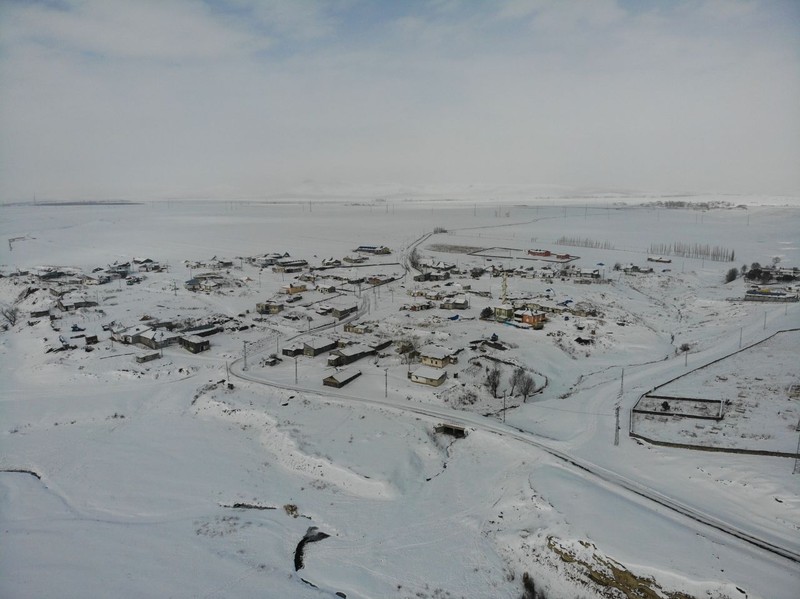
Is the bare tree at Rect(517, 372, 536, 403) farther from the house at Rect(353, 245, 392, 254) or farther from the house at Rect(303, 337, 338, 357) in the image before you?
the house at Rect(353, 245, 392, 254)

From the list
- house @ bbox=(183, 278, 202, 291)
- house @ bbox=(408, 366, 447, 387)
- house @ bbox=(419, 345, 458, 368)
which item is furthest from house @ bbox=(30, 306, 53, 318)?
house @ bbox=(408, 366, 447, 387)

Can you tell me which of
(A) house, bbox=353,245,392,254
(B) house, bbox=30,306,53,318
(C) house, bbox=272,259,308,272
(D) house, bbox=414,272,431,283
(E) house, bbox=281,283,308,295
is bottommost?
(B) house, bbox=30,306,53,318

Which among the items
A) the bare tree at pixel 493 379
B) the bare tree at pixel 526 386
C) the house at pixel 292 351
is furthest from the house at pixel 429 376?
the house at pixel 292 351

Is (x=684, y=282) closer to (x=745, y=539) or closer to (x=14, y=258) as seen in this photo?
(x=745, y=539)

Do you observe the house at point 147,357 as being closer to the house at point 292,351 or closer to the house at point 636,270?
the house at point 292,351

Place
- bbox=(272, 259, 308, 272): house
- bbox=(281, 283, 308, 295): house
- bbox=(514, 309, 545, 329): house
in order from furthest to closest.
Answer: bbox=(272, 259, 308, 272): house < bbox=(281, 283, 308, 295): house < bbox=(514, 309, 545, 329): house

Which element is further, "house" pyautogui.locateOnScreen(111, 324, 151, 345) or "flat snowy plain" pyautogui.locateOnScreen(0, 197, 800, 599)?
"house" pyautogui.locateOnScreen(111, 324, 151, 345)
